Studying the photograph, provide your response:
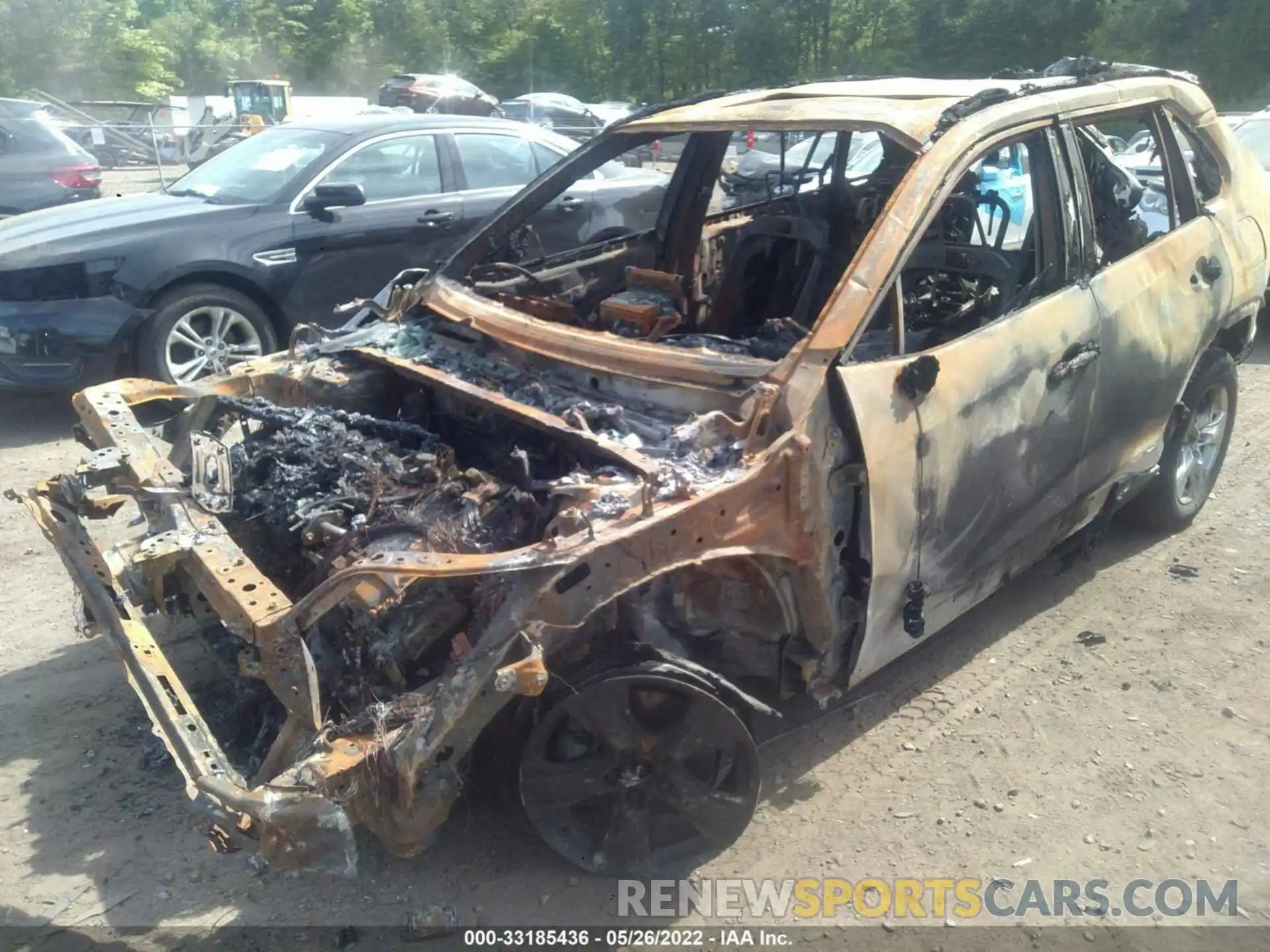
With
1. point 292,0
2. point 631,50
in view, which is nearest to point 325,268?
point 631,50

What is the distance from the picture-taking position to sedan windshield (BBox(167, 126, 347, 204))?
679cm

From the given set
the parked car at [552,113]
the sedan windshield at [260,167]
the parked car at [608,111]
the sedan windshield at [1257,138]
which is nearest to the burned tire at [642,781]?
the sedan windshield at [260,167]

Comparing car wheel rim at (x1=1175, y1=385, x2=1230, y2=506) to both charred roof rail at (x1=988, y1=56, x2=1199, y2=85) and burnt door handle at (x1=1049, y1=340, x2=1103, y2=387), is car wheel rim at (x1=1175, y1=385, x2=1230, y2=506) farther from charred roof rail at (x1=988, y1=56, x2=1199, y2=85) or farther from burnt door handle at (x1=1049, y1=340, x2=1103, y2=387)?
charred roof rail at (x1=988, y1=56, x2=1199, y2=85)

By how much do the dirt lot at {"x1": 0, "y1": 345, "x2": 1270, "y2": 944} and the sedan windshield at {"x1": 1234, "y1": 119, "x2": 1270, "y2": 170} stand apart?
5686 mm

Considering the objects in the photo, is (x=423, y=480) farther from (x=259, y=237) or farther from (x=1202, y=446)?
(x=259, y=237)

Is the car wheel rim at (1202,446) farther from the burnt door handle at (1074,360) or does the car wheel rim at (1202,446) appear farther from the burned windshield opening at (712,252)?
the burned windshield opening at (712,252)

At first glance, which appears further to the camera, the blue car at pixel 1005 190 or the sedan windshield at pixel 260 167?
the sedan windshield at pixel 260 167

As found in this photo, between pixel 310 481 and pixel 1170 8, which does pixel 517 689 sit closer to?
pixel 310 481

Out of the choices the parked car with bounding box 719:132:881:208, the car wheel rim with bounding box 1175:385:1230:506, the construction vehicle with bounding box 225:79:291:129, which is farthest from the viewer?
the construction vehicle with bounding box 225:79:291:129

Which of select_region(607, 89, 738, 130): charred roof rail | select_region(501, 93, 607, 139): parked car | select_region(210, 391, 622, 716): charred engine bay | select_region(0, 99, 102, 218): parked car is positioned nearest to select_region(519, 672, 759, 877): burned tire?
select_region(210, 391, 622, 716): charred engine bay

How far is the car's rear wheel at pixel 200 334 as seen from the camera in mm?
6234

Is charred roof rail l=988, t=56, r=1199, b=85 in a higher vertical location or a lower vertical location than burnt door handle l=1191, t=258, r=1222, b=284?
higher

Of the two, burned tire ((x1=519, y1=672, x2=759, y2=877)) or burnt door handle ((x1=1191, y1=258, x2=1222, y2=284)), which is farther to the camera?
burnt door handle ((x1=1191, y1=258, x2=1222, y2=284))

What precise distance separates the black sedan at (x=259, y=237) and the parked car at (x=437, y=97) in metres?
23.0
